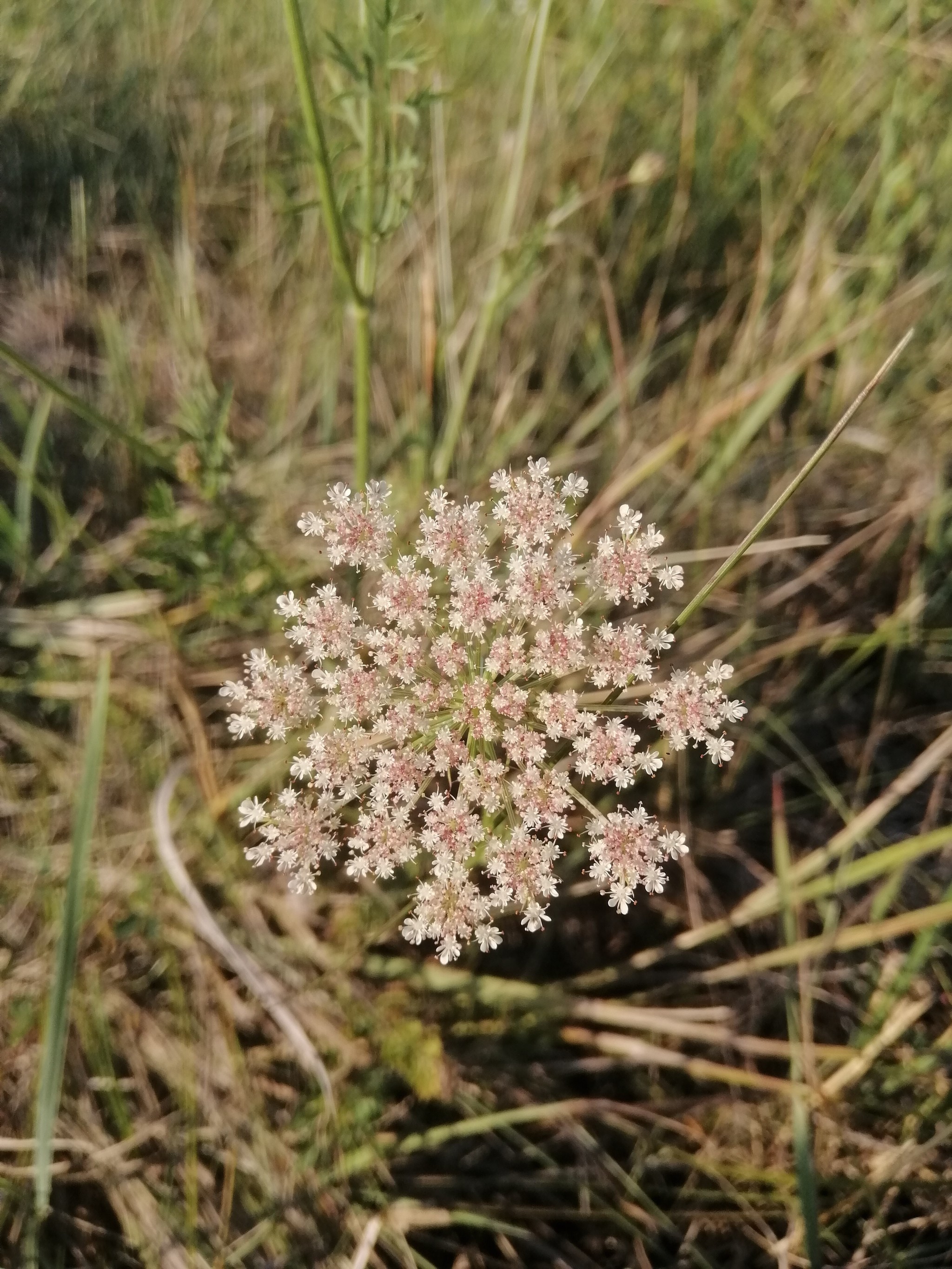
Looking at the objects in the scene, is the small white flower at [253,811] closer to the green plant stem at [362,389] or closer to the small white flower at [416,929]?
the small white flower at [416,929]

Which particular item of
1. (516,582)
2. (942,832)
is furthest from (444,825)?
(942,832)

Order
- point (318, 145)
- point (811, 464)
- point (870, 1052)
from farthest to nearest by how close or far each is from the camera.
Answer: point (870, 1052), point (318, 145), point (811, 464)

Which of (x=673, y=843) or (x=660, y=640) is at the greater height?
(x=660, y=640)

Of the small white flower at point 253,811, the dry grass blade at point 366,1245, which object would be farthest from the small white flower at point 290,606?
the dry grass blade at point 366,1245

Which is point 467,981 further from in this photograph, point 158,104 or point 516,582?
point 158,104

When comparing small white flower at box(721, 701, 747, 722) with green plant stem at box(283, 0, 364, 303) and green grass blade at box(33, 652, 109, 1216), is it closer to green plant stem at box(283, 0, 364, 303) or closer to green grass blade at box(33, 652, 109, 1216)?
green plant stem at box(283, 0, 364, 303)

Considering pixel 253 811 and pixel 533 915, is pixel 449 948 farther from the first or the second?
pixel 253 811

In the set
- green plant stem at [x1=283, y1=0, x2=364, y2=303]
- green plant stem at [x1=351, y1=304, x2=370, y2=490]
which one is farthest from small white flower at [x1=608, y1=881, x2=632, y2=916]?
green plant stem at [x1=283, y1=0, x2=364, y2=303]

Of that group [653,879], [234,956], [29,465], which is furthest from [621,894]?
[29,465]
